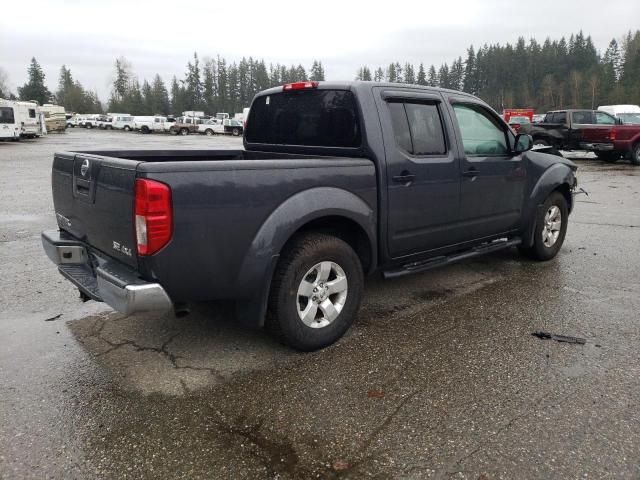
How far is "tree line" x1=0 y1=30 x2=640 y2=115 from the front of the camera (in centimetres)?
8638

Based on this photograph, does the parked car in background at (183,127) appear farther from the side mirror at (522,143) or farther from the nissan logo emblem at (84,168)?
the nissan logo emblem at (84,168)

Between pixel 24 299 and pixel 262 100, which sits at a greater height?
pixel 262 100

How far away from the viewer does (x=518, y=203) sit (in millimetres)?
5320

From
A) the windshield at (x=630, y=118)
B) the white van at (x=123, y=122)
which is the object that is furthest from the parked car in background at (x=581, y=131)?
the white van at (x=123, y=122)

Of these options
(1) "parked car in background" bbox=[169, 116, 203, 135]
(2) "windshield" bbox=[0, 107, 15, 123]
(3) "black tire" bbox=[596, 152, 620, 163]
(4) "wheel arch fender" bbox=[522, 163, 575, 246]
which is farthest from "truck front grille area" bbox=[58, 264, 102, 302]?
(1) "parked car in background" bbox=[169, 116, 203, 135]

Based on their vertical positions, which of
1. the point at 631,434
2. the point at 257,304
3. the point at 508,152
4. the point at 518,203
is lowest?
the point at 631,434

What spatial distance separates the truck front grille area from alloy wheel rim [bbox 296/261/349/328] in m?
1.32

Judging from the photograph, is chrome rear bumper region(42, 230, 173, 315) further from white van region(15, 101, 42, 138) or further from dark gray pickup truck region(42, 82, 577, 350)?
white van region(15, 101, 42, 138)

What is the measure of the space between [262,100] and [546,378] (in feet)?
11.1

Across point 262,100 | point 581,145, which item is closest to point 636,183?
point 581,145

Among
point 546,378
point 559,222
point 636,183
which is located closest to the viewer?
point 546,378

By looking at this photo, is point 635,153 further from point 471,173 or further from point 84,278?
point 84,278

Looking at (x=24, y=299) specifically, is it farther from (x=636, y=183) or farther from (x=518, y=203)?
(x=636, y=183)

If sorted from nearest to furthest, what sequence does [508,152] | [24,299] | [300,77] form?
[24,299] < [508,152] < [300,77]
